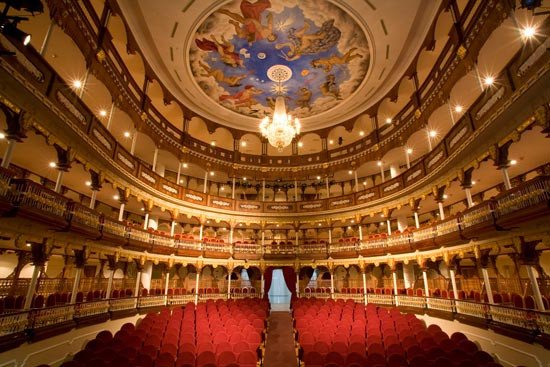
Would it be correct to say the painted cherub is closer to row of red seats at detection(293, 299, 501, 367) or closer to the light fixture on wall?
the light fixture on wall

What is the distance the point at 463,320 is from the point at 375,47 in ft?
52.3

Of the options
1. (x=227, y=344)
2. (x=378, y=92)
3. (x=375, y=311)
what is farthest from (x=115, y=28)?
(x=375, y=311)

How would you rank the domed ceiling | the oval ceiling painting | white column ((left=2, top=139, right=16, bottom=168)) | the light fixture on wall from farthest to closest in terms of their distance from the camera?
the oval ceiling painting
the light fixture on wall
the domed ceiling
white column ((left=2, top=139, right=16, bottom=168))

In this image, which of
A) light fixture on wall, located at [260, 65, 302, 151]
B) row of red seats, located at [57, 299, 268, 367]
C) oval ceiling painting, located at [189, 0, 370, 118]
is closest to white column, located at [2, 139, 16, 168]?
row of red seats, located at [57, 299, 268, 367]

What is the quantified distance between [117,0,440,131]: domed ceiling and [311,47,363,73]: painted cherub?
68 mm

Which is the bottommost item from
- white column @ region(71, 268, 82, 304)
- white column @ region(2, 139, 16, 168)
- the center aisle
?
the center aisle

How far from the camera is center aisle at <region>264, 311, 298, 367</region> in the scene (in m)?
9.31

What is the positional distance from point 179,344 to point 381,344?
620 centimetres

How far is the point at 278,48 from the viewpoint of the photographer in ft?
59.1

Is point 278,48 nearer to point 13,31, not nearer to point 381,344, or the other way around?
point 13,31

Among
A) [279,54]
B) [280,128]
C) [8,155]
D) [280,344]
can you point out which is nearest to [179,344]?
[280,344]

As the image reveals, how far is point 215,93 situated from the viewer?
22.1m

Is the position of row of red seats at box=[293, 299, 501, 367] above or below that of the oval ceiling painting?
below

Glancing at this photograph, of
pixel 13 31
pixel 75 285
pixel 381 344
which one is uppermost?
pixel 13 31
